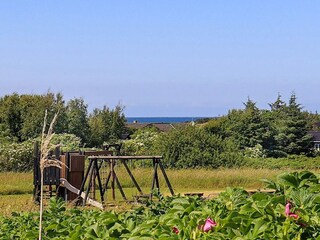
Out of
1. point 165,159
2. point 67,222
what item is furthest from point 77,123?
point 67,222

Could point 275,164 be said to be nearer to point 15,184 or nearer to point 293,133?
point 15,184

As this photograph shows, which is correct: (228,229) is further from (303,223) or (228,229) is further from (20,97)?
(20,97)

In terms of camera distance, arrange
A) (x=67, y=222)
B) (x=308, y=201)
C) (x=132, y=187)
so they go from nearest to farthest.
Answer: (x=308, y=201)
(x=67, y=222)
(x=132, y=187)

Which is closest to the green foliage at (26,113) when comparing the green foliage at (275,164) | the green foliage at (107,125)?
the green foliage at (107,125)

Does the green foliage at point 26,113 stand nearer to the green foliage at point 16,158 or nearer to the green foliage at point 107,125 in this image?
the green foliage at point 107,125

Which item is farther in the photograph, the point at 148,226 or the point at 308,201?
the point at 148,226

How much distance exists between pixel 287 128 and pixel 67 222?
42.1m

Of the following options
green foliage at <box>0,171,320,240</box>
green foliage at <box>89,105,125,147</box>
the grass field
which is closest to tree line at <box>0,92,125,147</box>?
green foliage at <box>89,105,125,147</box>

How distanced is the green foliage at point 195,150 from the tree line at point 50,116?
8085 mm

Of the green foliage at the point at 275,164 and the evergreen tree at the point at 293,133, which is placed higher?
the evergreen tree at the point at 293,133

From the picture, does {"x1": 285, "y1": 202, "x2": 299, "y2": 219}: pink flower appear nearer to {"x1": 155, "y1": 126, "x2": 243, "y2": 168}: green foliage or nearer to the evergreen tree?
{"x1": 155, "y1": 126, "x2": 243, "y2": 168}: green foliage

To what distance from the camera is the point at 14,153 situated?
25469 millimetres

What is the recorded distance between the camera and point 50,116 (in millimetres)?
36344

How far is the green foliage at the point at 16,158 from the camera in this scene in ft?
82.7
